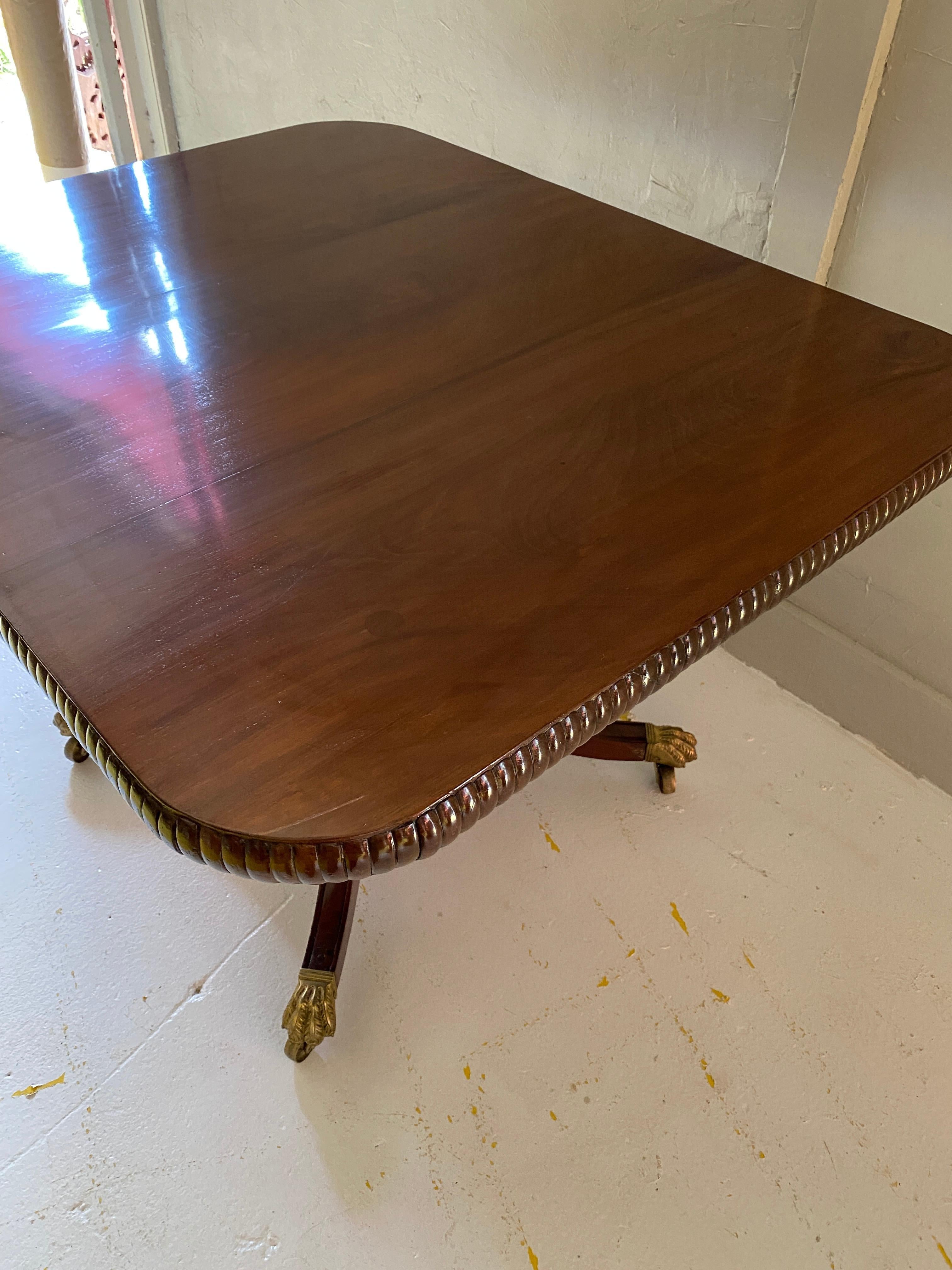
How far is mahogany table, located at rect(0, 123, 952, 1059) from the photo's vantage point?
1.73 ft

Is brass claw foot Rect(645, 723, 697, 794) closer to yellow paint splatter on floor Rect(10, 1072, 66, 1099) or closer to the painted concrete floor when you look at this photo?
the painted concrete floor

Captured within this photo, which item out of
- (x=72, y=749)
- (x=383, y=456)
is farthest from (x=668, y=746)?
(x=72, y=749)

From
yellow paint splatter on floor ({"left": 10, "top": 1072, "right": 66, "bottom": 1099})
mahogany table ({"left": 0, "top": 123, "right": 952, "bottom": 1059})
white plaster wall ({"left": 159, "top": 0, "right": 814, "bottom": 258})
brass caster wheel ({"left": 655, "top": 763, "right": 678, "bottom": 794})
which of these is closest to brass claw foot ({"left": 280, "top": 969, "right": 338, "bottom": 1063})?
mahogany table ({"left": 0, "top": 123, "right": 952, "bottom": 1059})

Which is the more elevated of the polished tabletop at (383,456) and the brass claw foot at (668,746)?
the polished tabletop at (383,456)

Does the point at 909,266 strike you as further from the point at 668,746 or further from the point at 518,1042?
the point at 518,1042

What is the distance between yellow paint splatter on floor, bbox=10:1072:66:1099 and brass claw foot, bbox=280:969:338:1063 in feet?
0.77

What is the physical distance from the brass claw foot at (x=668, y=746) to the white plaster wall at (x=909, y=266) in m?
0.32

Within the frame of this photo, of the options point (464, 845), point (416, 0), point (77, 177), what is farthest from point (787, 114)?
point (464, 845)

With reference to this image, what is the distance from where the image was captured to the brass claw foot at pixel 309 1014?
1.01 meters

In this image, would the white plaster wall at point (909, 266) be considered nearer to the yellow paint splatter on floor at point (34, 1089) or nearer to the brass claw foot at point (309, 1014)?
the brass claw foot at point (309, 1014)

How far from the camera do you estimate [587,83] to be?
132 cm

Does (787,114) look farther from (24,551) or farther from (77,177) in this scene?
(24,551)

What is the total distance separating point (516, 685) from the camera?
56 centimetres

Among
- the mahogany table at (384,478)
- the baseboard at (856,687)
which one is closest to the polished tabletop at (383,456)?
the mahogany table at (384,478)
